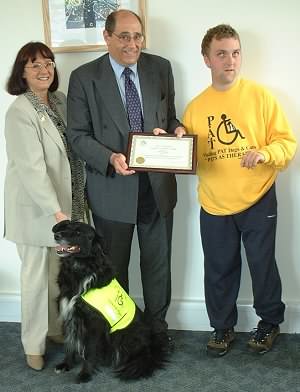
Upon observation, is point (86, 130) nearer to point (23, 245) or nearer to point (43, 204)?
point (43, 204)

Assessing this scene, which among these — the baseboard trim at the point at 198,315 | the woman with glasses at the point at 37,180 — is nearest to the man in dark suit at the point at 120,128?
the woman with glasses at the point at 37,180

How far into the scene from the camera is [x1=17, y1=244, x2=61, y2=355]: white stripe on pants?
2410 millimetres

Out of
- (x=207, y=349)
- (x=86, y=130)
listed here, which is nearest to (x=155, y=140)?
(x=86, y=130)

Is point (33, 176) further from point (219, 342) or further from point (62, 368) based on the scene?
point (219, 342)

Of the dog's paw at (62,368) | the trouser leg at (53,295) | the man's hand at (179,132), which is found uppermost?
the man's hand at (179,132)

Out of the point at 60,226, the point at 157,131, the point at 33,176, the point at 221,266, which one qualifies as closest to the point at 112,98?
the point at 157,131

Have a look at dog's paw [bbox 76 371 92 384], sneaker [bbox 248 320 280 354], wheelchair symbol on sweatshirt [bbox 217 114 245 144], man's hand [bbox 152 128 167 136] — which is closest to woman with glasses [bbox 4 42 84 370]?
dog's paw [bbox 76 371 92 384]

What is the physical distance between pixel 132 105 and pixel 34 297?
1045 millimetres

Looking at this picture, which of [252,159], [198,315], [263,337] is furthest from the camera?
[198,315]

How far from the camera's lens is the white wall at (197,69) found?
246cm

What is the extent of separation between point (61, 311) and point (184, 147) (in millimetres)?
953

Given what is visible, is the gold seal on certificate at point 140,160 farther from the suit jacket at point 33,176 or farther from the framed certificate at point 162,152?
the suit jacket at point 33,176

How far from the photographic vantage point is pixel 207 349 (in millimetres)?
2562

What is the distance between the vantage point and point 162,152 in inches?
87.3
